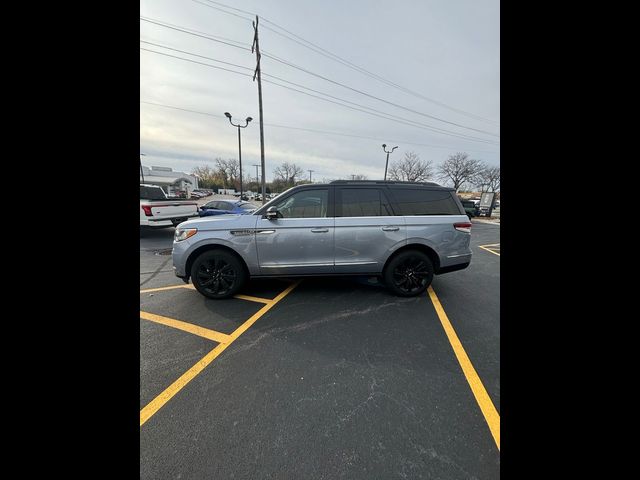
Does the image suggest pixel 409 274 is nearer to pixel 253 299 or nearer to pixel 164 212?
pixel 253 299

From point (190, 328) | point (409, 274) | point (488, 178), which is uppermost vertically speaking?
point (488, 178)

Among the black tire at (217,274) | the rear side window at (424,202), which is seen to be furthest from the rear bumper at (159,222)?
the rear side window at (424,202)

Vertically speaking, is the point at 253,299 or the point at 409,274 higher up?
the point at 409,274

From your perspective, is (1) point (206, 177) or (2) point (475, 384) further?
(1) point (206, 177)

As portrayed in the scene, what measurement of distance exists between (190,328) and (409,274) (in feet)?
11.1

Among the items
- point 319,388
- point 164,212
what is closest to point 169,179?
point 164,212

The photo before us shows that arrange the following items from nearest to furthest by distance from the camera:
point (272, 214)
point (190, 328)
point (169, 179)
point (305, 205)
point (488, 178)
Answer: point (190, 328) < point (272, 214) < point (305, 205) < point (488, 178) < point (169, 179)

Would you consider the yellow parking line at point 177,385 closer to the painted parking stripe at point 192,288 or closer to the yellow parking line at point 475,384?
the painted parking stripe at point 192,288

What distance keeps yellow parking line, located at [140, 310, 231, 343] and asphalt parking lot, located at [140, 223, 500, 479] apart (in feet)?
0.07

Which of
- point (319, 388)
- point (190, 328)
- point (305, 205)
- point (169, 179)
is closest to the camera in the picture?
point (319, 388)

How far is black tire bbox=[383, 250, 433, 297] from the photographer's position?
159 inches

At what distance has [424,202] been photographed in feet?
13.7

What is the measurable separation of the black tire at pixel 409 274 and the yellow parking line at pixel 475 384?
70 centimetres
